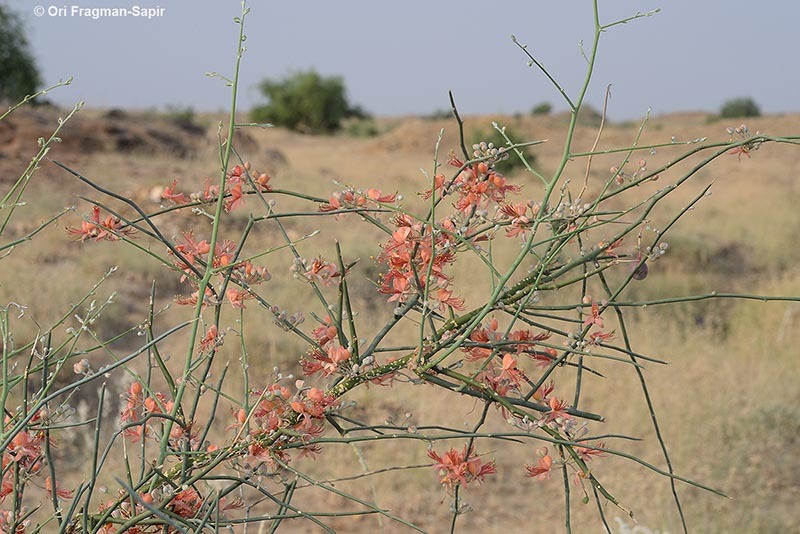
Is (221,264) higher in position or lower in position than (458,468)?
higher

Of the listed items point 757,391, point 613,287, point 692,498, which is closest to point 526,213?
point 692,498

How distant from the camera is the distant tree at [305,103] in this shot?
108ft

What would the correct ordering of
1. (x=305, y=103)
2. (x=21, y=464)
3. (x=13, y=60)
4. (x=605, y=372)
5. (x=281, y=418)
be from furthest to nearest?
(x=305, y=103) → (x=13, y=60) → (x=605, y=372) → (x=21, y=464) → (x=281, y=418)

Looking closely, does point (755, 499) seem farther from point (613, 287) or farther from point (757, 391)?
point (613, 287)

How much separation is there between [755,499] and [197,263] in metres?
3.36

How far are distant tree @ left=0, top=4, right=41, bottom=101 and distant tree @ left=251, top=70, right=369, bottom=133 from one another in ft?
43.1

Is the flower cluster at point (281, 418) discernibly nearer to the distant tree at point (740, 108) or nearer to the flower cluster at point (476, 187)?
the flower cluster at point (476, 187)

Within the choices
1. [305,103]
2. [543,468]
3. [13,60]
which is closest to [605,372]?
[543,468]

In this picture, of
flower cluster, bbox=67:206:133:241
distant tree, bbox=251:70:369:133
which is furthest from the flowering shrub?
distant tree, bbox=251:70:369:133

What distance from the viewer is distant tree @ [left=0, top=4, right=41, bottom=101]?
1939 cm

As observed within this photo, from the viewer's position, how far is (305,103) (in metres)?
33.1

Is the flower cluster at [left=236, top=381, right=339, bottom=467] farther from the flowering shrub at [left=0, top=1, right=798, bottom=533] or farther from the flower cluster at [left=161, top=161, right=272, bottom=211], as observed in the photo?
the flower cluster at [left=161, top=161, right=272, bottom=211]

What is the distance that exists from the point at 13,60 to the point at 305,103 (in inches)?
577

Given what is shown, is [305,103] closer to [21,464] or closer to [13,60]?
Answer: [13,60]
